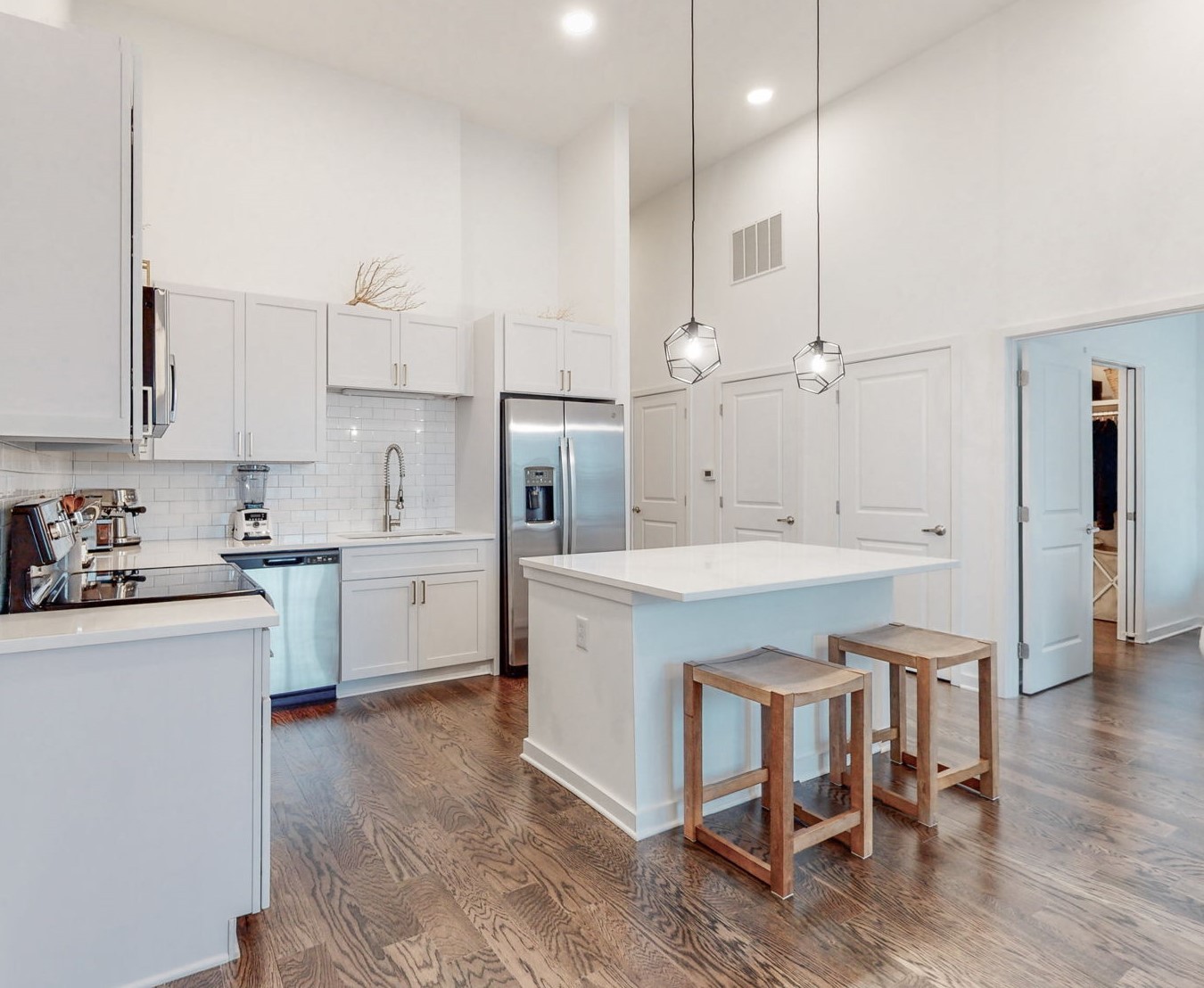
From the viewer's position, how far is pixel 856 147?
15.4 feet

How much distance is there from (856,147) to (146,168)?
4.16 m

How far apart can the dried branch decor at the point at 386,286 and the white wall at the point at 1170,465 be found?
4.63 m

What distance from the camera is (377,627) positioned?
13.3ft

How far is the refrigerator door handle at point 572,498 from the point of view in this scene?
457cm

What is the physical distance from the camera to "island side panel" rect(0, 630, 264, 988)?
1581 mm

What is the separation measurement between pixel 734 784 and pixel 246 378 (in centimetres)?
318

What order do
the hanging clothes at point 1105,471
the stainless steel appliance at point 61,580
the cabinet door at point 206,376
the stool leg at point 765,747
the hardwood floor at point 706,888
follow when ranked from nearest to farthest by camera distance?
1. the hardwood floor at point 706,888
2. the stainless steel appliance at point 61,580
3. the stool leg at point 765,747
4. the cabinet door at point 206,376
5. the hanging clothes at point 1105,471

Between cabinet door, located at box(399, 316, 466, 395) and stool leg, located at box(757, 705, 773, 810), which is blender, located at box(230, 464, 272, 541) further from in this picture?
stool leg, located at box(757, 705, 773, 810)

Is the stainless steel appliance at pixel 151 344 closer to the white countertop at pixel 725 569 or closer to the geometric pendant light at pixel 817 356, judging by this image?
the white countertop at pixel 725 569

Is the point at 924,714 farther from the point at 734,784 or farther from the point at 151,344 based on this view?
the point at 151,344

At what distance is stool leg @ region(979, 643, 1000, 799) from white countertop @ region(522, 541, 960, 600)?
43 centimetres

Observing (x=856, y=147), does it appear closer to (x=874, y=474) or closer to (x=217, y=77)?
(x=874, y=474)

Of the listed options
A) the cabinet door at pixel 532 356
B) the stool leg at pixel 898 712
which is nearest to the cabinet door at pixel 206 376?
the cabinet door at pixel 532 356

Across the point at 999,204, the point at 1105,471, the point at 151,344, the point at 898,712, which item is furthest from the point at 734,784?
the point at 1105,471
